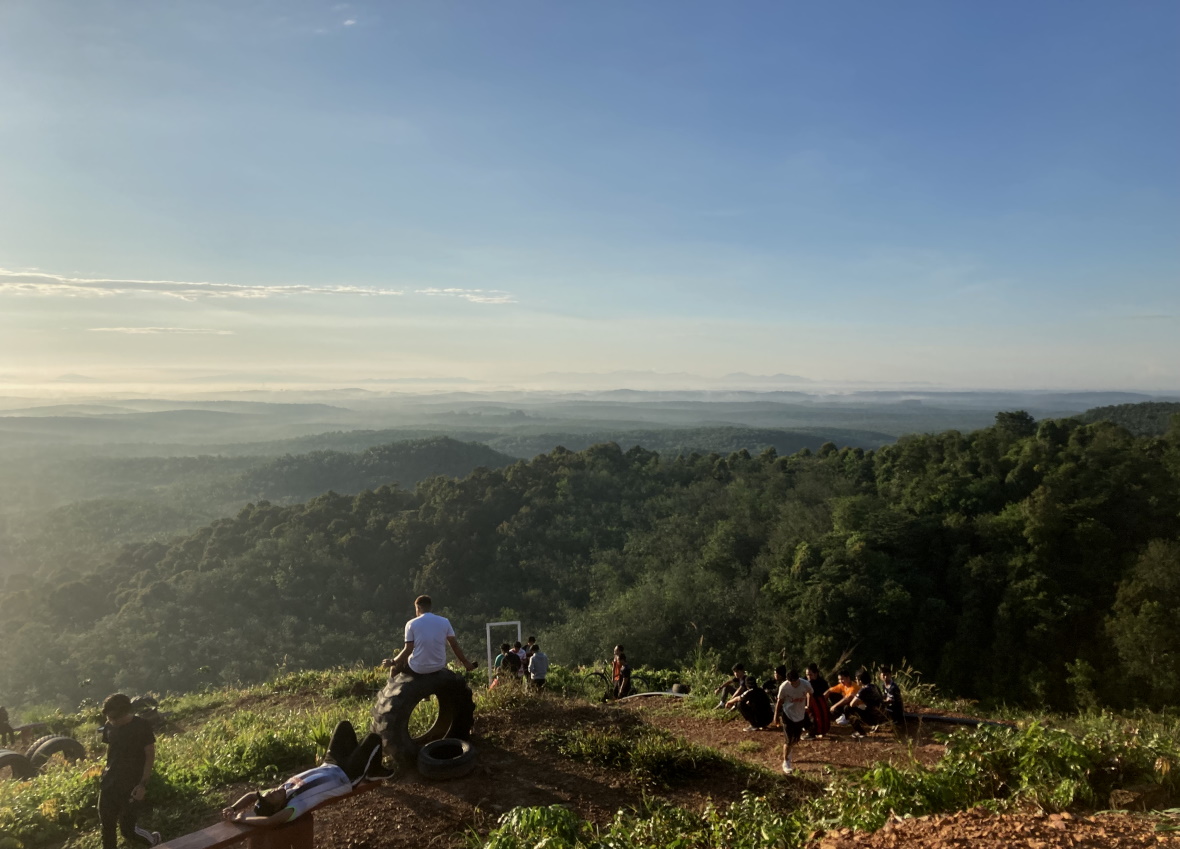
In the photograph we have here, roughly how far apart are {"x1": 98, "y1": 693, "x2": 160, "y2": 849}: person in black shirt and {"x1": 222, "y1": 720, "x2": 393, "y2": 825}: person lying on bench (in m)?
0.88

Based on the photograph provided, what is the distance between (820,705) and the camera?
8.38 metres

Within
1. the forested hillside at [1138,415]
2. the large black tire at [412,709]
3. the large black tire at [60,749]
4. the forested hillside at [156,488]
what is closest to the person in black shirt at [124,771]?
the large black tire at [412,709]

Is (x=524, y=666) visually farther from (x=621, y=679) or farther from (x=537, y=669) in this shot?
(x=621, y=679)

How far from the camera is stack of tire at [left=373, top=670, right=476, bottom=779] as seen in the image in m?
6.40

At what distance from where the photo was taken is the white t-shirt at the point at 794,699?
743cm

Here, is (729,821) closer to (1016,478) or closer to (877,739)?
(877,739)

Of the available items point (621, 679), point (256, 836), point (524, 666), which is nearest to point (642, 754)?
point (256, 836)

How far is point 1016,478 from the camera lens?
27.7 m

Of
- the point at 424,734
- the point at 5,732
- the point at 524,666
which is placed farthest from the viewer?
the point at 524,666

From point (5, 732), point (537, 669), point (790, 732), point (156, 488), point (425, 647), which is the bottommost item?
point (156, 488)

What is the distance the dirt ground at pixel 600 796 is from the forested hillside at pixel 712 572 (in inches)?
644

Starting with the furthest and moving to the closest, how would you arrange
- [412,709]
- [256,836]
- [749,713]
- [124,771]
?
[749,713]
[412,709]
[124,771]
[256,836]

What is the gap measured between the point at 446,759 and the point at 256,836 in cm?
209

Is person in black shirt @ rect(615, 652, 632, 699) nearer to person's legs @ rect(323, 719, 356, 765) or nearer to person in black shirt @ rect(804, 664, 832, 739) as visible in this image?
person in black shirt @ rect(804, 664, 832, 739)
